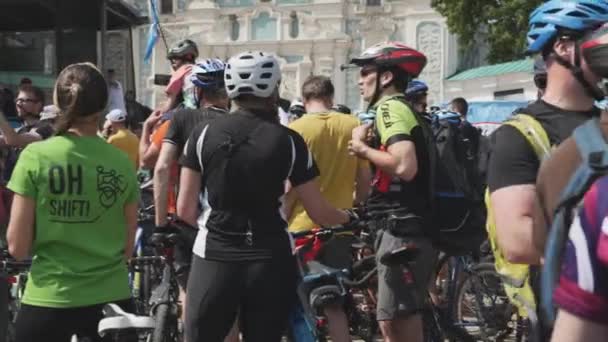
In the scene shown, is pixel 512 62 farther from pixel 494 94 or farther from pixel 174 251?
pixel 174 251

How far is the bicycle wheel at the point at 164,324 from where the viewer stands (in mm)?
6336

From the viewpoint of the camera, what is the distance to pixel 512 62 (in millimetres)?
40156

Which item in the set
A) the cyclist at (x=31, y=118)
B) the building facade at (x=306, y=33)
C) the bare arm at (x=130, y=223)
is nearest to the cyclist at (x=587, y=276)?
the bare arm at (x=130, y=223)

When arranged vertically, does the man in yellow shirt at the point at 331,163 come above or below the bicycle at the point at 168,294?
above

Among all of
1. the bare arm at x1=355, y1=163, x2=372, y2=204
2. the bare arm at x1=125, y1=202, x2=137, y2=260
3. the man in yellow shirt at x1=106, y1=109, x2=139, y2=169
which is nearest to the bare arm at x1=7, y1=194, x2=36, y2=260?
the bare arm at x1=125, y1=202, x2=137, y2=260

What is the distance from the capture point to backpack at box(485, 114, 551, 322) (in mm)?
3521

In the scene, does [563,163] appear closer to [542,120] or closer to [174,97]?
[542,120]

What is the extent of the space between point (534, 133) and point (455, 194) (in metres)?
4.03

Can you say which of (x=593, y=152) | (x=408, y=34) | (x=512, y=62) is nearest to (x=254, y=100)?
(x=593, y=152)

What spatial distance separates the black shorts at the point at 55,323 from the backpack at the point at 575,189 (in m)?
2.36

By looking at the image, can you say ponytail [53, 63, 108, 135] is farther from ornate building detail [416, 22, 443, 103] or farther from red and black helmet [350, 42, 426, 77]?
ornate building detail [416, 22, 443, 103]

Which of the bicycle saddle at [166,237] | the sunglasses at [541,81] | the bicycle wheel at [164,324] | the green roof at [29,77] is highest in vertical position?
the sunglasses at [541,81]

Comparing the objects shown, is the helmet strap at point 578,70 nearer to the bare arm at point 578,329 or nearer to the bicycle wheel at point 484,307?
the bare arm at point 578,329

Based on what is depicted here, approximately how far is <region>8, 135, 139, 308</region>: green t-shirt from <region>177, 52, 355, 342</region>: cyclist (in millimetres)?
424
